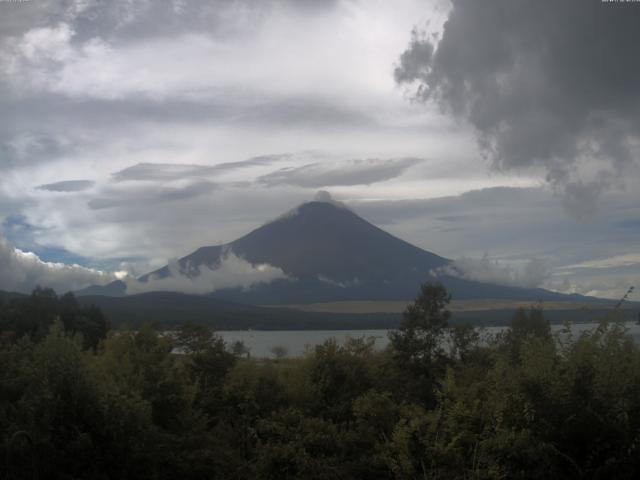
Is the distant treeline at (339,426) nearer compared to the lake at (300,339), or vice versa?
the distant treeline at (339,426)

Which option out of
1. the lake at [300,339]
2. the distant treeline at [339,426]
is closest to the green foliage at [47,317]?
the lake at [300,339]

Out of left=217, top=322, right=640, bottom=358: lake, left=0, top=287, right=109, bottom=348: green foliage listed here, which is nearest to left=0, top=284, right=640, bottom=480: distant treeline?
left=217, top=322, right=640, bottom=358: lake

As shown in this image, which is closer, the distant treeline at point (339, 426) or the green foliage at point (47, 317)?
the distant treeline at point (339, 426)

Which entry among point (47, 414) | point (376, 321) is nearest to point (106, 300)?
point (376, 321)

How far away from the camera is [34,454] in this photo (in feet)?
26.9

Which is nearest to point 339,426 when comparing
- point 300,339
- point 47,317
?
point 47,317

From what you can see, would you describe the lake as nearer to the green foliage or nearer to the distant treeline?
the distant treeline

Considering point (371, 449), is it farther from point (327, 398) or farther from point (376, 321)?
point (376, 321)

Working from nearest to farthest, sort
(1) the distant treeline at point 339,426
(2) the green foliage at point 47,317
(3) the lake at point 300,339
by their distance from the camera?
(1) the distant treeline at point 339,426, (3) the lake at point 300,339, (2) the green foliage at point 47,317

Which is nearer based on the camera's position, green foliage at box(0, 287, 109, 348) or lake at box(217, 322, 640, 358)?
lake at box(217, 322, 640, 358)

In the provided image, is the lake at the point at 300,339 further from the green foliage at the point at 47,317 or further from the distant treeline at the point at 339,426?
the green foliage at the point at 47,317

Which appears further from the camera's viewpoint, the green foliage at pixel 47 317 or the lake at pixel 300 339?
the green foliage at pixel 47 317


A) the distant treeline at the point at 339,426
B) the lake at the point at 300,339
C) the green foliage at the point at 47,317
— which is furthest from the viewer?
the green foliage at the point at 47,317

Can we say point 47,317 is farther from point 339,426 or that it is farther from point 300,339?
point 300,339
